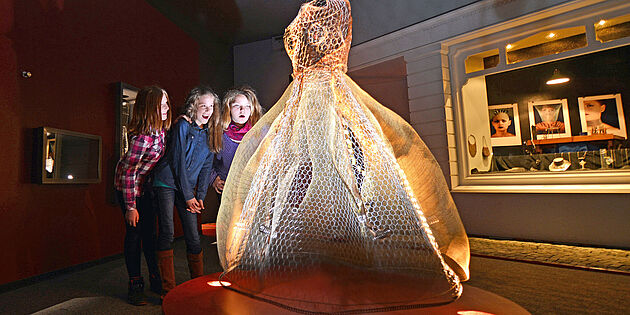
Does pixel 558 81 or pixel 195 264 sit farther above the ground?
pixel 558 81

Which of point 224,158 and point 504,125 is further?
point 504,125

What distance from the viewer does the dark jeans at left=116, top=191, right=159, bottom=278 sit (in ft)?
6.24

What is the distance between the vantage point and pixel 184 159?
1.79m

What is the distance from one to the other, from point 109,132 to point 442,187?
332cm

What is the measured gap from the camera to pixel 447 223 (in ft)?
4.31

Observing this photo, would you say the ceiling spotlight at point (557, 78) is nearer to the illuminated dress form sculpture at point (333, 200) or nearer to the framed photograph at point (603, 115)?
the framed photograph at point (603, 115)

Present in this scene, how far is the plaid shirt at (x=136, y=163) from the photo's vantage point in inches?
71.8

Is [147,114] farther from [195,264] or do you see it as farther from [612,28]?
[612,28]

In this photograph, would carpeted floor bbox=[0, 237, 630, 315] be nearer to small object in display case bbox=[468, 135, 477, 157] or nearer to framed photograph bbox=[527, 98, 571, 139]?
framed photograph bbox=[527, 98, 571, 139]

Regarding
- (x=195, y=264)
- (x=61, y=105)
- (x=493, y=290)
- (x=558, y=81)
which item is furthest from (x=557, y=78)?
(x=61, y=105)

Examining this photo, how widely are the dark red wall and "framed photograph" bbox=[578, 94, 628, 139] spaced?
4910mm

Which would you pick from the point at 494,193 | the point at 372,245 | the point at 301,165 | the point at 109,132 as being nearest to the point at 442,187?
the point at 372,245

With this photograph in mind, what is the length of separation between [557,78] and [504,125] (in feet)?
2.36

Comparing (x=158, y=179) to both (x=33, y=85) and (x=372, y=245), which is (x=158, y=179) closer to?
(x=372, y=245)
